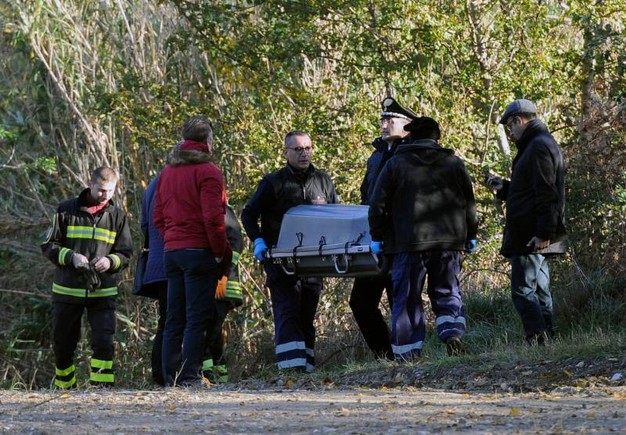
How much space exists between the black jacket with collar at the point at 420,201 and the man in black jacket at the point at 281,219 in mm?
1250

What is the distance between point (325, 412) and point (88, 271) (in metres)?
4.21

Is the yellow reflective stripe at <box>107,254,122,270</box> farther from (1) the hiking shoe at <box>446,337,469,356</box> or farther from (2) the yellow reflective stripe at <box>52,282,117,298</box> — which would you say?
(1) the hiking shoe at <box>446,337,469,356</box>

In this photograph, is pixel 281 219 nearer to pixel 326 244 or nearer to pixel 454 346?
pixel 326 244

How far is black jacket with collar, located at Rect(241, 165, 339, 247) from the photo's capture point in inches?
419

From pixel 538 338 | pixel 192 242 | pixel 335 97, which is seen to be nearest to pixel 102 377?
pixel 192 242

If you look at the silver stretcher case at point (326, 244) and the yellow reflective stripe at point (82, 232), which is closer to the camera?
the silver stretcher case at point (326, 244)

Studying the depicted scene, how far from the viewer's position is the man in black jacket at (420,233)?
9.45 m

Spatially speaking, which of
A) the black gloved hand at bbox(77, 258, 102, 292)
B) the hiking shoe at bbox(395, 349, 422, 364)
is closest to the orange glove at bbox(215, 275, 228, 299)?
the black gloved hand at bbox(77, 258, 102, 292)

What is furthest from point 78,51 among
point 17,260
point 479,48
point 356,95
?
point 479,48

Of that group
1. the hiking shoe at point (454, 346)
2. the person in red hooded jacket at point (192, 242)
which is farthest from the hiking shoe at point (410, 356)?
the person in red hooded jacket at point (192, 242)

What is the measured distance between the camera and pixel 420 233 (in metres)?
9.44

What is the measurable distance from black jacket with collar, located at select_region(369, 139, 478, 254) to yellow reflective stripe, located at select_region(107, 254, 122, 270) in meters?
2.55

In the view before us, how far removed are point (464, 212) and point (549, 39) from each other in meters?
4.33

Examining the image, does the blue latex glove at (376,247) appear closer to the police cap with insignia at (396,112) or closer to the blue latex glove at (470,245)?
the blue latex glove at (470,245)
